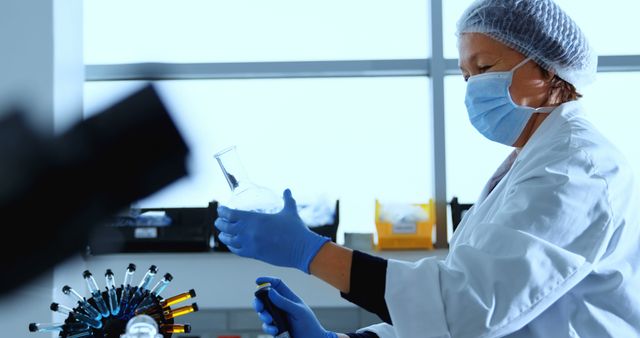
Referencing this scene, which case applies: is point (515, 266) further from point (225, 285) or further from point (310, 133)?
point (310, 133)

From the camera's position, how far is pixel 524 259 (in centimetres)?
132

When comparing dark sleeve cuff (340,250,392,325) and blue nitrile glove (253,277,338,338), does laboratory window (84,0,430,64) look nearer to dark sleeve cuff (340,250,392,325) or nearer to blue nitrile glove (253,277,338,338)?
blue nitrile glove (253,277,338,338)

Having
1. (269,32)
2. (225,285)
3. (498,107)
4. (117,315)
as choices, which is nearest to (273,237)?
(117,315)

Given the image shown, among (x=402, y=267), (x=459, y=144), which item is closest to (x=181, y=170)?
(x=459, y=144)

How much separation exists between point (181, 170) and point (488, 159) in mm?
1145

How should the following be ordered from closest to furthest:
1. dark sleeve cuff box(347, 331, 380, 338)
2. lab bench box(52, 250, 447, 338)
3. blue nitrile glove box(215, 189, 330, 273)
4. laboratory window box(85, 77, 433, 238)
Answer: blue nitrile glove box(215, 189, 330, 273), dark sleeve cuff box(347, 331, 380, 338), lab bench box(52, 250, 447, 338), laboratory window box(85, 77, 433, 238)

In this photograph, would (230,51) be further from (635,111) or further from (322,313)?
(635,111)

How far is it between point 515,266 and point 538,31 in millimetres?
524

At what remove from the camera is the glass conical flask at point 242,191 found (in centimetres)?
148

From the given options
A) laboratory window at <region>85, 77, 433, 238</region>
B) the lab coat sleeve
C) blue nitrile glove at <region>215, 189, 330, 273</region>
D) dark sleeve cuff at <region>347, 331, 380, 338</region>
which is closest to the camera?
the lab coat sleeve

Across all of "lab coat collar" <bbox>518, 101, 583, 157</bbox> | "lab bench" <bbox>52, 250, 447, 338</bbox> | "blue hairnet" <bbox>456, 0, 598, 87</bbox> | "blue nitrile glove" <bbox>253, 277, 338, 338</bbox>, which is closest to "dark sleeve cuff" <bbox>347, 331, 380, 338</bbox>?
"blue nitrile glove" <bbox>253, 277, 338, 338</bbox>

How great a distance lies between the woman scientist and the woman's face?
0.08 m

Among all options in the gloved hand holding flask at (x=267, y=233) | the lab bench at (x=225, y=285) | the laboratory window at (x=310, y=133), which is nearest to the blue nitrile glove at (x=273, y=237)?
the gloved hand holding flask at (x=267, y=233)

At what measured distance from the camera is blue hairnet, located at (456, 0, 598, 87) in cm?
163
